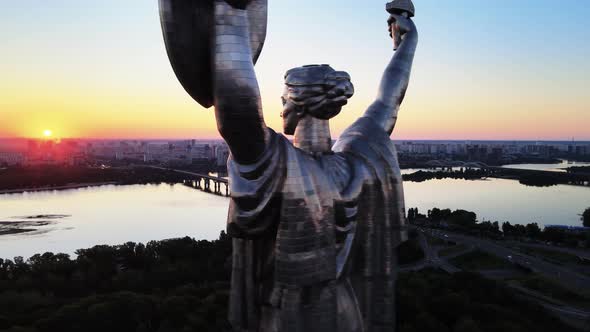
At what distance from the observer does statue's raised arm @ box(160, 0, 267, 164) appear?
203 centimetres

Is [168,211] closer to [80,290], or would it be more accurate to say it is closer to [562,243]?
[80,290]

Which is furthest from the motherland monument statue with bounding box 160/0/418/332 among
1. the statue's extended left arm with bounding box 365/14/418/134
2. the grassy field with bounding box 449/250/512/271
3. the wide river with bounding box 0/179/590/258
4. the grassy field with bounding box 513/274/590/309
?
the wide river with bounding box 0/179/590/258

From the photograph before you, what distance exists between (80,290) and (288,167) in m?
11.8

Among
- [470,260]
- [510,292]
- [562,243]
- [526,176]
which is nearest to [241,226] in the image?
[510,292]

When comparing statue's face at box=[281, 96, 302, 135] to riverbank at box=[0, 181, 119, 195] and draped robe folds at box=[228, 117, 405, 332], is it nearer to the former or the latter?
draped robe folds at box=[228, 117, 405, 332]

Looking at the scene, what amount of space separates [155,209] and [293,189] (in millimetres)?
29965

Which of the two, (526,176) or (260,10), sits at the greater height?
(260,10)

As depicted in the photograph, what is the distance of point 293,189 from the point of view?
2316 millimetres

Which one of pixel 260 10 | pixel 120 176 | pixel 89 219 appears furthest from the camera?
pixel 120 176

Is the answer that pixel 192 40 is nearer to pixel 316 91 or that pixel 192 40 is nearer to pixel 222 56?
pixel 222 56

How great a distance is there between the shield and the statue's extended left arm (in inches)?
53.2

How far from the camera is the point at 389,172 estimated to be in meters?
2.88

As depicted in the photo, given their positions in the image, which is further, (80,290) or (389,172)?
(80,290)

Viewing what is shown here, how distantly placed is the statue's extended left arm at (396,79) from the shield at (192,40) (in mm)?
1352
